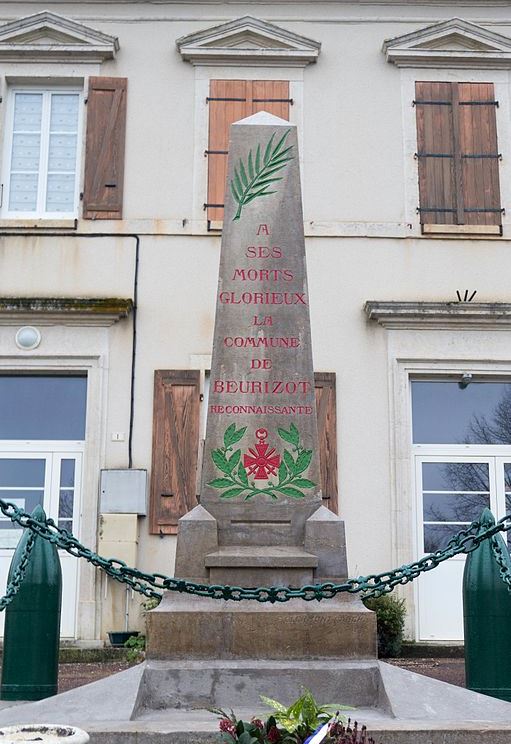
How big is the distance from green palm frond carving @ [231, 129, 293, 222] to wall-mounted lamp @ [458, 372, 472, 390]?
5955mm

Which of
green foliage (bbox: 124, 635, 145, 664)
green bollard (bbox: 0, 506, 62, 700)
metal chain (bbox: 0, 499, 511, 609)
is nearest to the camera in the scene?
metal chain (bbox: 0, 499, 511, 609)

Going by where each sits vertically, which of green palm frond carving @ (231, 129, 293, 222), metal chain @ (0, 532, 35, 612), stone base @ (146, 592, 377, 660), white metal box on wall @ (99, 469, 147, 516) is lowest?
stone base @ (146, 592, 377, 660)

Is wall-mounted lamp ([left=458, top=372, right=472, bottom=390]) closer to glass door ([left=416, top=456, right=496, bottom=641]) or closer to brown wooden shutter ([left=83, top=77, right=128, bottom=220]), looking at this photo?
glass door ([left=416, top=456, right=496, bottom=641])

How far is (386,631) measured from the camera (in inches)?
384

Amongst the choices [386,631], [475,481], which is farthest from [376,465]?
[386,631]

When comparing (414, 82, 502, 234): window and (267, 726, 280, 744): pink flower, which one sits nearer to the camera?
(267, 726, 280, 744): pink flower

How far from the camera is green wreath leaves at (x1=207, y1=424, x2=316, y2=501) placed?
17.8 ft

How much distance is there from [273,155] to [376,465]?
5.66 m

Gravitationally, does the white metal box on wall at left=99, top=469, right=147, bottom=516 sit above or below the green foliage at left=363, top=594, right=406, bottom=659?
above

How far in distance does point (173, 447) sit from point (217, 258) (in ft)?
7.49

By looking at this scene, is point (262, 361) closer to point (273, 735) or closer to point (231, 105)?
point (273, 735)

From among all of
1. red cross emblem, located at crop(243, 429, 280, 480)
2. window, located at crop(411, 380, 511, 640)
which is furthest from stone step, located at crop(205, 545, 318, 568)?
window, located at crop(411, 380, 511, 640)

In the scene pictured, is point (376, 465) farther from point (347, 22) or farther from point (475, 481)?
point (347, 22)

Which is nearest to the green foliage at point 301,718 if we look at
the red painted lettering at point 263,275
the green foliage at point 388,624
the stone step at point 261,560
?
the stone step at point 261,560
